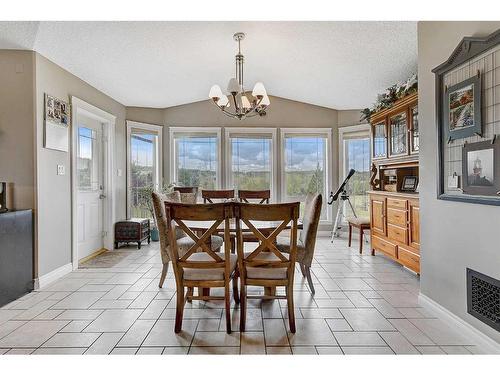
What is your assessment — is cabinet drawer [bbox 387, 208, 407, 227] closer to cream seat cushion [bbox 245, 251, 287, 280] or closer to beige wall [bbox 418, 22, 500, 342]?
beige wall [bbox 418, 22, 500, 342]

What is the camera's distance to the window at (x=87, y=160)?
4277 mm

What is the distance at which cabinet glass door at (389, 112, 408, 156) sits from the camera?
3778mm

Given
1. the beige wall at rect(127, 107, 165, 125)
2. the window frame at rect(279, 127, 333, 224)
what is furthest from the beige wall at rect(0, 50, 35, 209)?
the window frame at rect(279, 127, 333, 224)

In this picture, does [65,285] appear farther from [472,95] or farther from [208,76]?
[472,95]

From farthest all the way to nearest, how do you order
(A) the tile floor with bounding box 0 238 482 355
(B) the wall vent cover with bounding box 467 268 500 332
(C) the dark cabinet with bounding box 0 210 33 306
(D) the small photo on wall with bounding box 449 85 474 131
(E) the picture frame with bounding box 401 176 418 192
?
(E) the picture frame with bounding box 401 176 418 192 → (C) the dark cabinet with bounding box 0 210 33 306 → (D) the small photo on wall with bounding box 449 85 474 131 → (A) the tile floor with bounding box 0 238 482 355 → (B) the wall vent cover with bounding box 467 268 500 332

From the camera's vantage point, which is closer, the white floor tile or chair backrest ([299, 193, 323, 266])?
the white floor tile

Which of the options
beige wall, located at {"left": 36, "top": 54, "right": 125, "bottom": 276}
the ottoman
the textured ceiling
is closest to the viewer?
the textured ceiling

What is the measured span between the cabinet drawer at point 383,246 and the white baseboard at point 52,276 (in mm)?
3889

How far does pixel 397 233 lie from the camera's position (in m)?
3.76

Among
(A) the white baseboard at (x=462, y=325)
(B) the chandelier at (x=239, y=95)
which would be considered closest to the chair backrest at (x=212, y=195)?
(B) the chandelier at (x=239, y=95)

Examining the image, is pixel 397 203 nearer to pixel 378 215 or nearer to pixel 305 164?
pixel 378 215

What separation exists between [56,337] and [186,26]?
114 inches

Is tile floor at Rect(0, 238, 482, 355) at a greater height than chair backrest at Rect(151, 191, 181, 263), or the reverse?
chair backrest at Rect(151, 191, 181, 263)

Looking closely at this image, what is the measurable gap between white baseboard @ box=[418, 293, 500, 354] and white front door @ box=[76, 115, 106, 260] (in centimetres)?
407
